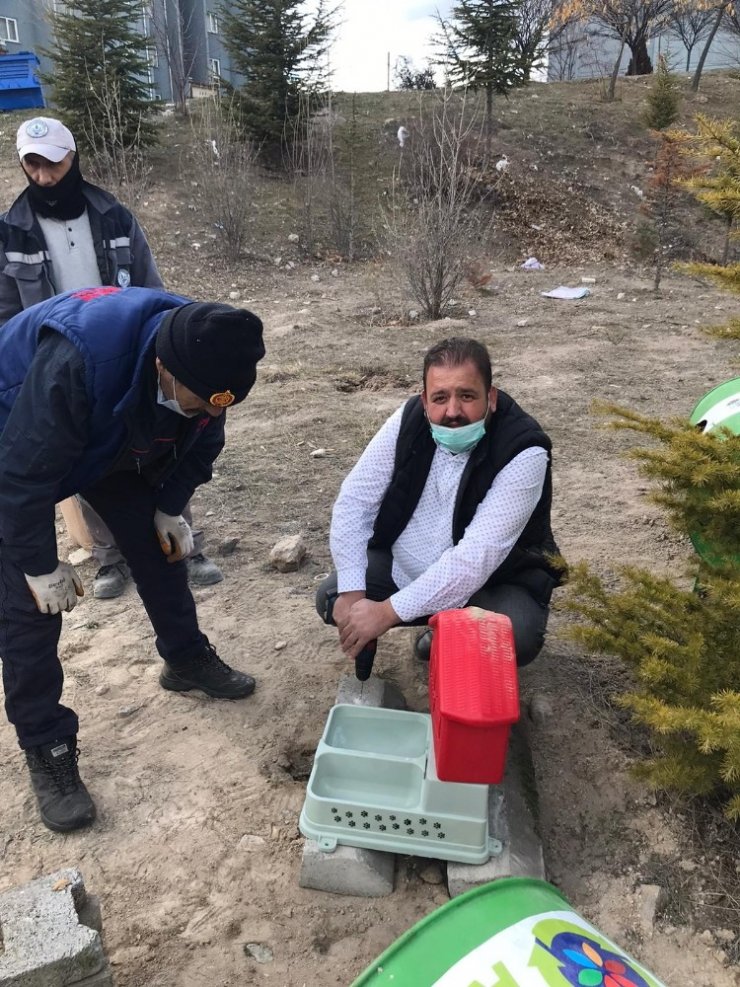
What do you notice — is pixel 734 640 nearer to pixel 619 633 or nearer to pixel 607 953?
pixel 619 633

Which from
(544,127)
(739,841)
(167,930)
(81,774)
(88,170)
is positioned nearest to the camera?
(167,930)

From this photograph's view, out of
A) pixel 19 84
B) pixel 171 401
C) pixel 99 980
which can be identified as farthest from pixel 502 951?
pixel 19 84

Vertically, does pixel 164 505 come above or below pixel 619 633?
above

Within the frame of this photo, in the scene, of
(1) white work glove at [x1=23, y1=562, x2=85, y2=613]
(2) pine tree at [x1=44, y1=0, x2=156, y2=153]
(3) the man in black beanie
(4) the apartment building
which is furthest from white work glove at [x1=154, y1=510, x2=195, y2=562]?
(4) the apartment building

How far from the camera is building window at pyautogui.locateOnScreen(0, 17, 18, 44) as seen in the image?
1975 cm

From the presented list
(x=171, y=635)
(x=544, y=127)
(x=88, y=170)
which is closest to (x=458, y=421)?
(x=171, y=635)

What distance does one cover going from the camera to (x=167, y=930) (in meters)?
1.88

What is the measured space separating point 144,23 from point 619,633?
2449 centimetres

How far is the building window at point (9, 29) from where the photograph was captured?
19750 mm

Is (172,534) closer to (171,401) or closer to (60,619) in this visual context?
(60,619)

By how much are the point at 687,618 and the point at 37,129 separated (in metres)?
2.83

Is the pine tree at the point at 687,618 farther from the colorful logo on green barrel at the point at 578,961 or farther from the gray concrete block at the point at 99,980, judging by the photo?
the gray concrete block at the point at 99,980

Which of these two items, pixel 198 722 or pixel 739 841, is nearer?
pixel 739 841

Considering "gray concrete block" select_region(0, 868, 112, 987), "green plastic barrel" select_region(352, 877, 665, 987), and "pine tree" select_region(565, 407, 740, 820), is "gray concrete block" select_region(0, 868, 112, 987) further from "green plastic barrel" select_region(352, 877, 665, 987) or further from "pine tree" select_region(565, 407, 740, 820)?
"pine tree" select_region(565, 407, 740, 820)
